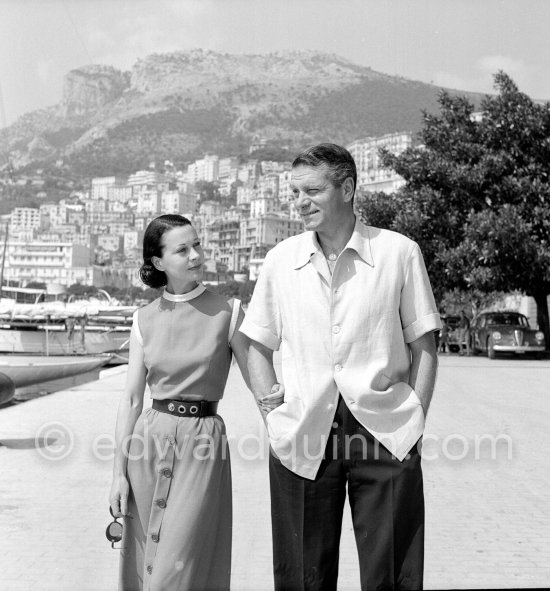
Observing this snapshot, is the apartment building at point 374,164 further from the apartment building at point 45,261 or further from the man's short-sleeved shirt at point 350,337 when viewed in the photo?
the man's short-sleeved shirt at point 350,337

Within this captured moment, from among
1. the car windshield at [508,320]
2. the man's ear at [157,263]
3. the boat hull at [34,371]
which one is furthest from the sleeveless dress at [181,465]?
the car windshield at [508,320]

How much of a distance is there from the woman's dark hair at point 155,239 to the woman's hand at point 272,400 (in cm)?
66

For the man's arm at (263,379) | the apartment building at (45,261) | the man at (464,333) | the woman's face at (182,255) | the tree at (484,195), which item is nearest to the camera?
the man's arm at (263,379)

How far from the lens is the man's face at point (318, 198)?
252 centimetres

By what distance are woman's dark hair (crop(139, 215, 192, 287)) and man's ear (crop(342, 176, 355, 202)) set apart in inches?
22.9

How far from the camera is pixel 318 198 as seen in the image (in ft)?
8.25

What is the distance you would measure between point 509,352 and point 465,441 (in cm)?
1428

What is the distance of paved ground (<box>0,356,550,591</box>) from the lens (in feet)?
12.7

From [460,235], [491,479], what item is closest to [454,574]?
[491,479]

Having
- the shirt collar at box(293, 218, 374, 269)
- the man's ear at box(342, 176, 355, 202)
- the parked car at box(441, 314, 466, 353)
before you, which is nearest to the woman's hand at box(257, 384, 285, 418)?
the shirt collar at box(293, 218, 374, 269)

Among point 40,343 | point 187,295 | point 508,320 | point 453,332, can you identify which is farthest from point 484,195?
point 40,343

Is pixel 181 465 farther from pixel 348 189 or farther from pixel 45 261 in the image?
pixel 45 261

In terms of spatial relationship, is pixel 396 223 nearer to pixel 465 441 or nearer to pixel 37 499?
pixel 465 441

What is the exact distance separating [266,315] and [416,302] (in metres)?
0.46
